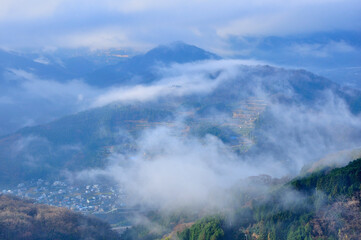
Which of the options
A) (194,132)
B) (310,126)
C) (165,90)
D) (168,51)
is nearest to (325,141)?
(310,126)

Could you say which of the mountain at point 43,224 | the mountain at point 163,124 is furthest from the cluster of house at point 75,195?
the mountain at point 43,224

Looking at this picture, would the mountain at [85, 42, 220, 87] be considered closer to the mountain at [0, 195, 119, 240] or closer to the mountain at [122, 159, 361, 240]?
the mountain at [0, 195, 119, 240]

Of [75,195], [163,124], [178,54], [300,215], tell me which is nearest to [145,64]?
[178,54]

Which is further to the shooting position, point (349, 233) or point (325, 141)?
point (325, 141)

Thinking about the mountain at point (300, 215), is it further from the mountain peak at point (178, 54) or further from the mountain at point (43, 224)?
the mountain peak at point (178, 54)

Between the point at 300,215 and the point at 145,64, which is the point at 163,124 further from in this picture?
the point at 145,64

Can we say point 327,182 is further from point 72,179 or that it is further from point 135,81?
point 135,81

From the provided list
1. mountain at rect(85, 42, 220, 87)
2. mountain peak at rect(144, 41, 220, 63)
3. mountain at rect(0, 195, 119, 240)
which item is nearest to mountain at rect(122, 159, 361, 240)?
mountain at rect(0, 195, 119, 240)
